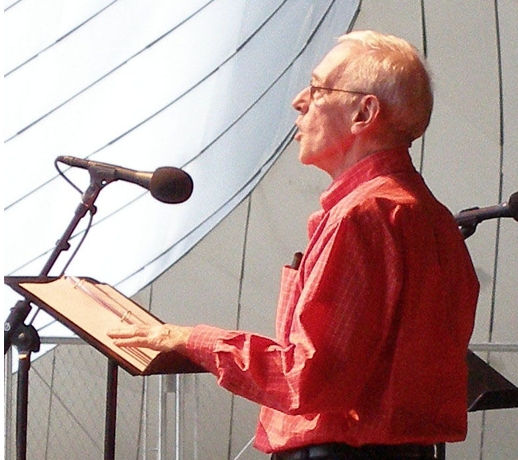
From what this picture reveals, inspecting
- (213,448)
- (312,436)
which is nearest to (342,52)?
(312,436)

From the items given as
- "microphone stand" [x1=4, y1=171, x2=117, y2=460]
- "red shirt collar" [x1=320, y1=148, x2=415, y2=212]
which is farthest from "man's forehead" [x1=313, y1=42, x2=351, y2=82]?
"microphone stand" [x1=4, y1=171, x2=117, y2=460]

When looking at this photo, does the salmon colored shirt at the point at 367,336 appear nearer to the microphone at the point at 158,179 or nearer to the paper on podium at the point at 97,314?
the paper on podium at the point at 97,314

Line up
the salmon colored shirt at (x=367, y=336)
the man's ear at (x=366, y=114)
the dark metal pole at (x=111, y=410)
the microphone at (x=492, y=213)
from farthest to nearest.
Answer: the microphone at (x=492, y=213)
the dark metal pole at (x=111, y=410)
the man's ear at (x=366, y=114)
the salmon colored shirt at (x=367, y=336)

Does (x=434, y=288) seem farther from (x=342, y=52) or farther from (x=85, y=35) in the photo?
(x=85, y=35)

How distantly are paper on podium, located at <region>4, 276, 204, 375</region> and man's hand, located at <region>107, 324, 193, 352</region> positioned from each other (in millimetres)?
22

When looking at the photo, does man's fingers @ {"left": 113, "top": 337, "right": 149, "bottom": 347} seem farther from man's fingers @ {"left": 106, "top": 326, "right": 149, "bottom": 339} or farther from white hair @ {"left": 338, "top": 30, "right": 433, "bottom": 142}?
white hair @ {"left": 338, "top": 30, "right": 433, "bottom": 142}

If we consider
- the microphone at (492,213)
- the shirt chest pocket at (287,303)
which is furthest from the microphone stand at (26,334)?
the microphone at (492,213)

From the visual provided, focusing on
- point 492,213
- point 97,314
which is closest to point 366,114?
point 97,314

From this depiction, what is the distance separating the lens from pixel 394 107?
1.61 metres

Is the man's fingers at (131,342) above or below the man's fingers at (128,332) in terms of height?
below

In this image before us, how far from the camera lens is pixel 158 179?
5.97ft

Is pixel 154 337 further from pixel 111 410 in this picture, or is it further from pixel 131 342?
pixel 111 410

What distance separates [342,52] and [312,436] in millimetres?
644

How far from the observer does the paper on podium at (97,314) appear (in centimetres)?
156
